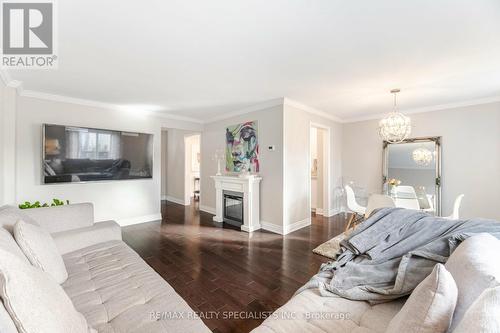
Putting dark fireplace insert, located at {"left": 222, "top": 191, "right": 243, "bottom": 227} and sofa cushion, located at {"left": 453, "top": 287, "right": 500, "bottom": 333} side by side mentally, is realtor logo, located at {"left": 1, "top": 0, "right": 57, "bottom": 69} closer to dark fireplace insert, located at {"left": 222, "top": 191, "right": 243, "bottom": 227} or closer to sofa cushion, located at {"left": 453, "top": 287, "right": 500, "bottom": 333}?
sofa cushion, located at {"left": 453, "top": 287, "right": 500, "bottom": 333}

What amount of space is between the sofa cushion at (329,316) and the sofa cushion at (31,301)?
2.62 feet

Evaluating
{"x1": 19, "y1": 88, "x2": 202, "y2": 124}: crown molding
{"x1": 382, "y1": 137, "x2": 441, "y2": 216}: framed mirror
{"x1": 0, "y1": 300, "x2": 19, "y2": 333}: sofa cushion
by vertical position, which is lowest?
{"x1": 0, "y1": 300, "x2": 19, "y2": 333}: sofa cushion

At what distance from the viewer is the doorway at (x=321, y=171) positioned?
5051 mm

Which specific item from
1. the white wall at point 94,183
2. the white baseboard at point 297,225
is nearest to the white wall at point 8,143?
the white wall at point 94,183

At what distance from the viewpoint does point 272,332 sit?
102 centimetres

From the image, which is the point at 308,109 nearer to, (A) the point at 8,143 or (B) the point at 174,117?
(B) the point at 174,117

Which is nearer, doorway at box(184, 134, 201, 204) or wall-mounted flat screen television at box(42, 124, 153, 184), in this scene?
wall-mounted flat screen television at box(42, 124, 153, 184)

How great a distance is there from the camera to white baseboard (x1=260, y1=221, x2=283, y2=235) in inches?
149

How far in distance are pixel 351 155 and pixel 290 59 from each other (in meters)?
3.79

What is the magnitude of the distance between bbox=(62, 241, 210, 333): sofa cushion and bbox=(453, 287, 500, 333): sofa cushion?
1025 mm

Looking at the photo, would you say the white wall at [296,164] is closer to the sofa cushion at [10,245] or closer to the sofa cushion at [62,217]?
the sofa cushion at [62,217]

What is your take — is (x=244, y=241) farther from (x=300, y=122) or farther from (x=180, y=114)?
(x=180, y=114)

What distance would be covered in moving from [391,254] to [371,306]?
44 cm

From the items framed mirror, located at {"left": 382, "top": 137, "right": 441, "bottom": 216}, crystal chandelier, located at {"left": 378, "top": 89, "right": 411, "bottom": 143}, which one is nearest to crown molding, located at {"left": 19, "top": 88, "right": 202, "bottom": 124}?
crystal chandelier, located at {"left": 378, "top": 89, "right": 411, "bottom": 143}
